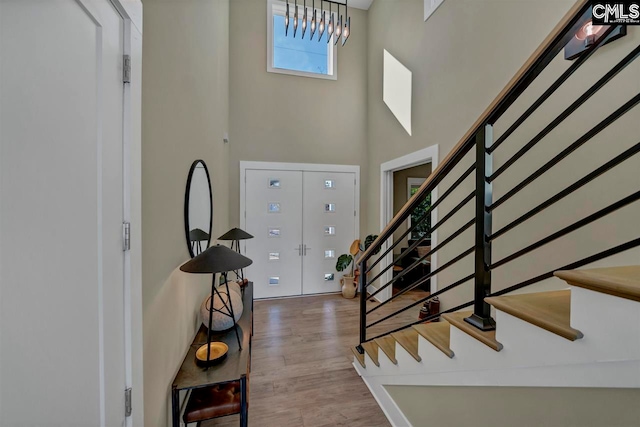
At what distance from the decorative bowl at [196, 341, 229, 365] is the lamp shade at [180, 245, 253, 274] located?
0.47 meters

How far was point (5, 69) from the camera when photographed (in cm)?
54

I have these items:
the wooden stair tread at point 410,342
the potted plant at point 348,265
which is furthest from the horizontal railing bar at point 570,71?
the potted plant at point 348,265

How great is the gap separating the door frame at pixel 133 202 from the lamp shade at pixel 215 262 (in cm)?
28

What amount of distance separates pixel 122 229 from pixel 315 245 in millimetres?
3607

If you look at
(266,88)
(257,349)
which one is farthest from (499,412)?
(266,88)

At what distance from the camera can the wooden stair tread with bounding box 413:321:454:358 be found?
1.26m

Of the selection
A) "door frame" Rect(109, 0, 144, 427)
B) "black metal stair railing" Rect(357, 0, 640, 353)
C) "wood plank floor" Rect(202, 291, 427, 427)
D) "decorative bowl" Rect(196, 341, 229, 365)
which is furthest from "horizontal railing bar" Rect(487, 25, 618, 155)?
"wood plank floor" Rect(202, 291, 427, 427)

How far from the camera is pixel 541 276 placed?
0.95m

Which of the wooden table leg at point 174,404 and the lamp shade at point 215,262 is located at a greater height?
the lamp shade at point 215,262

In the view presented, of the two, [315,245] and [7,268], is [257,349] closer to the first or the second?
[315,245]

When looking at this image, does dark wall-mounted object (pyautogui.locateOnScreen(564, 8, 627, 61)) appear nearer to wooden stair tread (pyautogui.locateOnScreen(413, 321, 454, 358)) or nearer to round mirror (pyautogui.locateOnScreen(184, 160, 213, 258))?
wooden stair tread (pyautogui.locateOnScreen(413, 321, 454, 358))

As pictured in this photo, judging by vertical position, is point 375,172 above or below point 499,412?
above

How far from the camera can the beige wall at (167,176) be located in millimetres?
1185

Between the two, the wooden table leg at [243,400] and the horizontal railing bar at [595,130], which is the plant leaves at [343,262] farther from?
the horizontal railing bar at [595,130]
